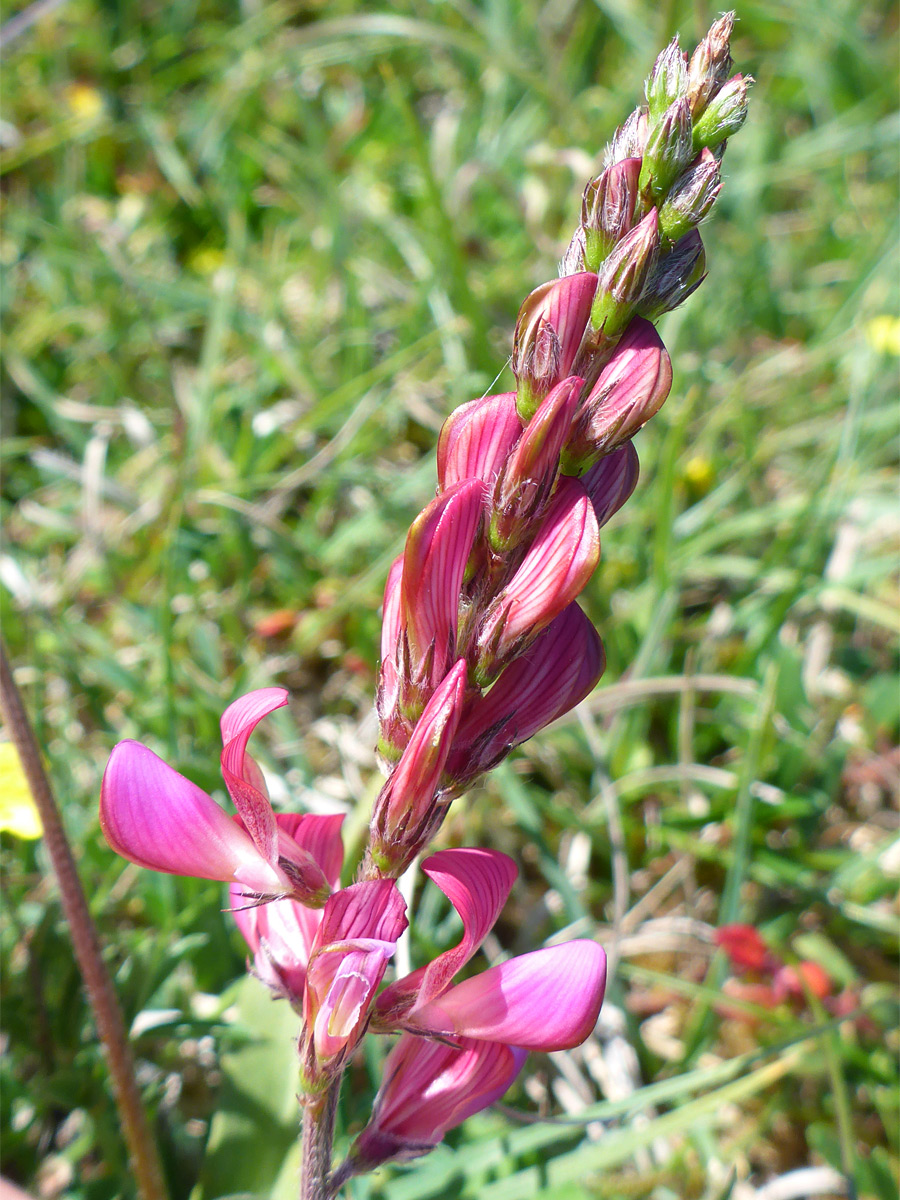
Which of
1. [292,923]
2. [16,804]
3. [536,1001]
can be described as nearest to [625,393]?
[536,1001]

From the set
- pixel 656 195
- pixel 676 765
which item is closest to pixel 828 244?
pixel 676 765

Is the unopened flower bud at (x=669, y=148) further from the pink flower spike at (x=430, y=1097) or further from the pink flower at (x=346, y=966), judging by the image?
the pink flower spike at (x=430, y=1097)

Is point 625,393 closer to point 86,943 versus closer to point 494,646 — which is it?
point 494,646

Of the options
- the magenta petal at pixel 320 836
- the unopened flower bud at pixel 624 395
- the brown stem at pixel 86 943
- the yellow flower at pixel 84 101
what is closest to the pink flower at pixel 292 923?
the magenta petal at pixel 320 836

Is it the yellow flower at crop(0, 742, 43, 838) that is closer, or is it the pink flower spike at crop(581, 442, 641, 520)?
the pink flower spike at crop(581, 442, 641, 520)

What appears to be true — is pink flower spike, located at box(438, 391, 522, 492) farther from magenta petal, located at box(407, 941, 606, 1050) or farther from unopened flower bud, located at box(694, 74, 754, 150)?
magenta petal, located at box(407, 941, 606, 1050)

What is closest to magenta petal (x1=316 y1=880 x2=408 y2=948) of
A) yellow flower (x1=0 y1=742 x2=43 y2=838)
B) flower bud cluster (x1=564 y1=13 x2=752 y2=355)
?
yellow flower (x1=0 y1=742 x2=43 y2=838)

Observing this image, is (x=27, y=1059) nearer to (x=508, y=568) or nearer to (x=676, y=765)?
(x=508, y=568)
